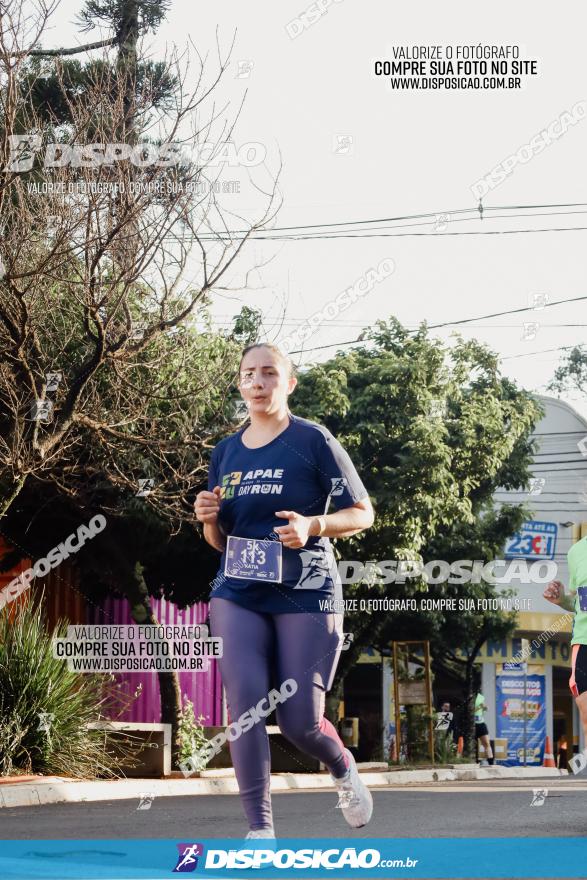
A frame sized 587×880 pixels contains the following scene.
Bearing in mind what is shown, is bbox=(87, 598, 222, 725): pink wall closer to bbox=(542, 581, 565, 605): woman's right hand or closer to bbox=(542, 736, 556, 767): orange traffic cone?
bbox=(542, 581, 565, 605): woman's right hand

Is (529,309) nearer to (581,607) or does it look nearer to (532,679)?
(532,679)

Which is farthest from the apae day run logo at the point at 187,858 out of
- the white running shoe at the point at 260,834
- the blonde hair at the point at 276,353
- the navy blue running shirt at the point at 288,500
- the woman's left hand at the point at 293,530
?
the blonde hair at the point at 276,353

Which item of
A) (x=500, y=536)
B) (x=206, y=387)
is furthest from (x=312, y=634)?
(x=500, y=536)

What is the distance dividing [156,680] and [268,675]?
1749cm

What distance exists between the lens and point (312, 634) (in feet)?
15.7

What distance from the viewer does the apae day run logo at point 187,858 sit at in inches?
176

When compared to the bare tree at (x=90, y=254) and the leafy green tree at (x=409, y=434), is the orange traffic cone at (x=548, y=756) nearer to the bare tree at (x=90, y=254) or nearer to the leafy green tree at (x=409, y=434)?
the leafy green tree at (x=409, y=434)

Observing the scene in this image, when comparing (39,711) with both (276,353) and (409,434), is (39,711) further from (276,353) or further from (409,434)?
(409,434)

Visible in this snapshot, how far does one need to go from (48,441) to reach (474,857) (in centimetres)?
844

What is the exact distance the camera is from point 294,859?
4.54 meters

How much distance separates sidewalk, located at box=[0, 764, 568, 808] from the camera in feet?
36.6

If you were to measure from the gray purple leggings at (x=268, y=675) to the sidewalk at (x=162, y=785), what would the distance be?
6.53 m

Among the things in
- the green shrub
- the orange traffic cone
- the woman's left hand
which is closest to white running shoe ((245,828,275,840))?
the woman's left hand

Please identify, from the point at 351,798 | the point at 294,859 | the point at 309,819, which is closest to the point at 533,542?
the point at 309,819
